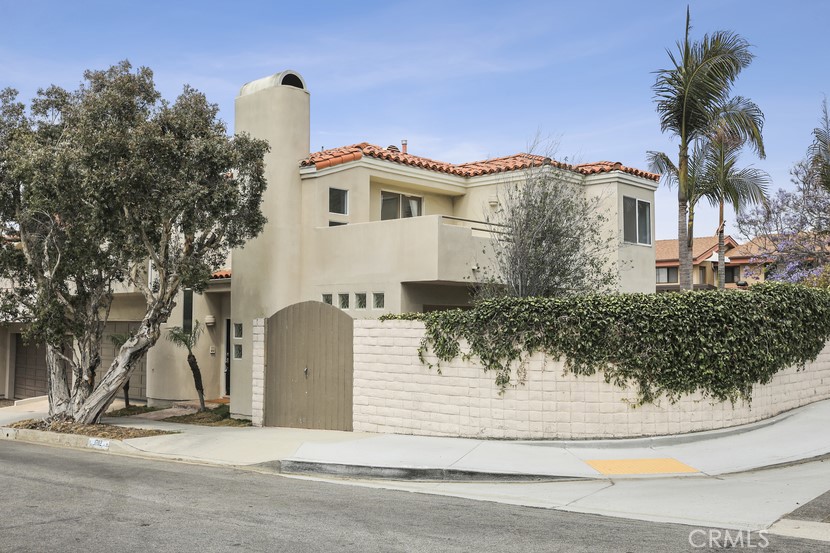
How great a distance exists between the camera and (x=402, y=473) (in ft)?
35.7

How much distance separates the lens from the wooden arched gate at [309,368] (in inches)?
578

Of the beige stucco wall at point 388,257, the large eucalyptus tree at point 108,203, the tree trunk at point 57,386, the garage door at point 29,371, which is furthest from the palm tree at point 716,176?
the garage door at point 29,371

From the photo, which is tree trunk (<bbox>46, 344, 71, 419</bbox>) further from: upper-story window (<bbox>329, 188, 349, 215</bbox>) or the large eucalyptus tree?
upper-story window (<bbox>329, 188, 349, 215</bbox>)

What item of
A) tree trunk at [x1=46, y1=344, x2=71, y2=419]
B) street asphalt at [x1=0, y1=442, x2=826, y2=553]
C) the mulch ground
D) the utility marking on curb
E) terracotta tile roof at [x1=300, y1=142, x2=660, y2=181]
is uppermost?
terracotta tile roof at [x1=300, y1=142, x2=660, y2=181]

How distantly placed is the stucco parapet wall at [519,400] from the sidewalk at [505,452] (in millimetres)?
239

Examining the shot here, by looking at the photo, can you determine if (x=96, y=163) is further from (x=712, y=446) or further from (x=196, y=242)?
(x=712, y=446)

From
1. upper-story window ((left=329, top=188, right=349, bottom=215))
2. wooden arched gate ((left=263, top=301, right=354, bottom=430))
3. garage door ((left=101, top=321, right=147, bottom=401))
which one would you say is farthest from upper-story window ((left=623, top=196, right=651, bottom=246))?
garage door ((left=101, top=321, right=147, bottom=401))

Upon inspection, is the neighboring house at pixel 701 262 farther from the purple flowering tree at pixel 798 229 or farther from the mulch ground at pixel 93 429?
the mulch ground at pixel 93 429

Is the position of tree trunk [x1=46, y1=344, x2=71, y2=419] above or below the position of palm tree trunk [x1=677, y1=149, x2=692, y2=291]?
below

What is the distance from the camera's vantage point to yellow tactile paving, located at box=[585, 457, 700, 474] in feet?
34.7

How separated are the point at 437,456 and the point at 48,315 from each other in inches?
363

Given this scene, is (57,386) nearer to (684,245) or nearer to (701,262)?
(684,245)

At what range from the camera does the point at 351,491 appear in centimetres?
979
